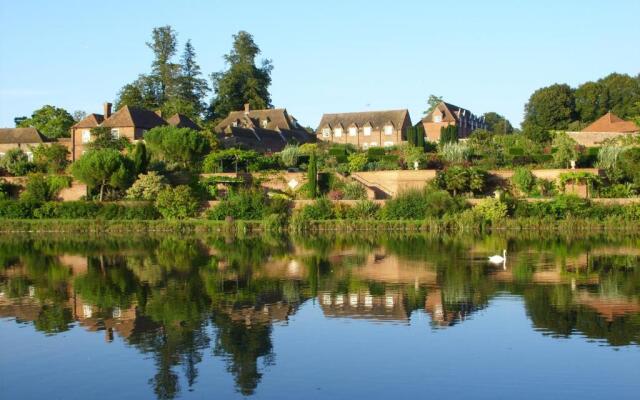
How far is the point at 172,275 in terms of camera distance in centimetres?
2419

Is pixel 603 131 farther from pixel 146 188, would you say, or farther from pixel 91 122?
pixel 91 122

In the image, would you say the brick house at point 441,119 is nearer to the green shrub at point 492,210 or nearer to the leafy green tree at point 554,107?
the leafy green tree at point 554,107

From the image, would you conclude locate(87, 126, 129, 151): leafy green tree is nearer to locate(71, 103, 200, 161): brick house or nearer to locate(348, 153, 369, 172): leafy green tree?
locate(71, 103, 200, 161): brick house

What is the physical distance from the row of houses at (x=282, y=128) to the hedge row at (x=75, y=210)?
11288 millimetres

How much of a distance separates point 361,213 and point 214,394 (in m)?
30.8

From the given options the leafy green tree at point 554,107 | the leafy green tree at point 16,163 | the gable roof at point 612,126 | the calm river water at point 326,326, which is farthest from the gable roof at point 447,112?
the calm river water at point 326,326

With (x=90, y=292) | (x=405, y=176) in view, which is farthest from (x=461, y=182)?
(x=90, y=292)

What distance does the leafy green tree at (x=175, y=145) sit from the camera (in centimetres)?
4884

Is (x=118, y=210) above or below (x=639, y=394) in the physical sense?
above

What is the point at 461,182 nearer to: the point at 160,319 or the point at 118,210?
the point at 118,210

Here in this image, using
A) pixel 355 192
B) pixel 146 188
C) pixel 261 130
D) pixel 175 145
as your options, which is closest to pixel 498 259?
pixel 355 192

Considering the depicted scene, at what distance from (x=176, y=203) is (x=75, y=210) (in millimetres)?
6220

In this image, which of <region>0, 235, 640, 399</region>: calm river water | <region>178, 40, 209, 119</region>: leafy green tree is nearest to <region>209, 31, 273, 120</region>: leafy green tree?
<region>178, 40, 209, 119</region>: leafy green tree

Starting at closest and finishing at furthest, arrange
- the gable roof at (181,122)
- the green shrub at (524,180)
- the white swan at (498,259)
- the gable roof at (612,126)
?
the white swan at (498,259)
the green shrub at (524,180)
the gable roof at (181,122)
the gable roof at (612,126)
